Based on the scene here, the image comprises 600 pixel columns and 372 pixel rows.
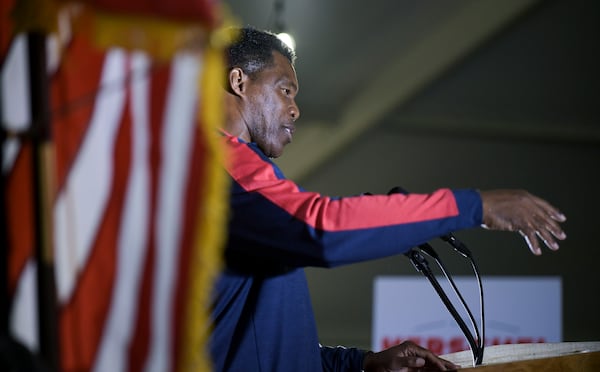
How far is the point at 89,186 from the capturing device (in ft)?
3.72

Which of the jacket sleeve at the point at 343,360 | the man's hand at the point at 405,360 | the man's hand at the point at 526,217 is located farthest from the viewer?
the jacket sleeve at the point at 343,360

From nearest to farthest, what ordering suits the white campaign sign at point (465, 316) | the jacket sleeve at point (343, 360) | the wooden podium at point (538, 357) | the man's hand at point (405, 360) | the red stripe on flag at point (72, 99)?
the red stripe on flag at point (72, 99), the wooden podium at point (538, 357), the man's hand at point (405, 360), the jacket sleeve at point (343, 360), the white campaign sign at point (465, 316)

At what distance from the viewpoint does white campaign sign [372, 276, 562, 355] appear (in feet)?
21.5

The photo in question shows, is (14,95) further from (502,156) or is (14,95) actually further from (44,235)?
(502,156)

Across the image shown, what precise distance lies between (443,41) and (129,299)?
21.5ft

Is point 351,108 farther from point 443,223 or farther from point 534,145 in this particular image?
point 443,223

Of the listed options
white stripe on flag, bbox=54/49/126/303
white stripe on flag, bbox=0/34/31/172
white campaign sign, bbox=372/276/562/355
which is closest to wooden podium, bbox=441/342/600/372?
white stripe on flag, bbox=54/49/126/303

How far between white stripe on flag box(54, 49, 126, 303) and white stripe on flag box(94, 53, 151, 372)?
2 cm

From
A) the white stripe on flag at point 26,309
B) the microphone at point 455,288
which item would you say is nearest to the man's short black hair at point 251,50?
the microphone at point 455,288

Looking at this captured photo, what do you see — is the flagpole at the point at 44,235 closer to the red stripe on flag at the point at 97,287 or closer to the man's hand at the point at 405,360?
the red stripe on flag at the point at 97,287

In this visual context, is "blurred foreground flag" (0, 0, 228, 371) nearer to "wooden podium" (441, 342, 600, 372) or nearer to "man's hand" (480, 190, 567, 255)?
"man's hand" (480, 190, 567, 255)

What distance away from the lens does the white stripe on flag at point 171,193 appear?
43.8 inches

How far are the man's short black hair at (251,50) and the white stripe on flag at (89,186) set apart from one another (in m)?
0.97

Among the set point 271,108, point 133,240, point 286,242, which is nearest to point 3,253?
point 133,240
